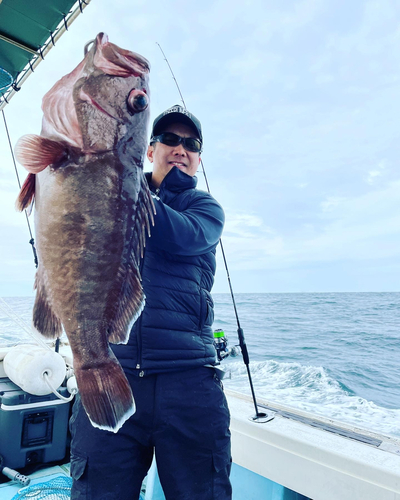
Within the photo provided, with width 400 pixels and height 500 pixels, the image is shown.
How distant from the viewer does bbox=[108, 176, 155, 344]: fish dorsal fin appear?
136 cm

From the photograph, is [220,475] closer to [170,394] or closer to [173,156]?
[170,394]

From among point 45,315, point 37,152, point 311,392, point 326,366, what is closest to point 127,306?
point 45,315

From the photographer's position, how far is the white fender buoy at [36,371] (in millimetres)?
3447

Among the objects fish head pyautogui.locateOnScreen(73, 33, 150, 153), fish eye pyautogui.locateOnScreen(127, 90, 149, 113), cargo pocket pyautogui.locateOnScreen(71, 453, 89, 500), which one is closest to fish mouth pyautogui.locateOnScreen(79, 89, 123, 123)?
fish head pyautogui.locateOnScreen(73, 33, 150, 153)

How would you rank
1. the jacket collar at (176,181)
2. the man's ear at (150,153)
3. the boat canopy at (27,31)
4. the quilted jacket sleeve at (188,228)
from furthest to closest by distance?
the boat canopy at (27,31), the man's ear at (150,153), the jacket collar at (176,181), the quilted jacket sleeve at (188,228)

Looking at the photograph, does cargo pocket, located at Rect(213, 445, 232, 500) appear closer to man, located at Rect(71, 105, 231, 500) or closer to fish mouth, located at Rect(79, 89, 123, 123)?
man, located at Rect(71, 105, 231, 500)

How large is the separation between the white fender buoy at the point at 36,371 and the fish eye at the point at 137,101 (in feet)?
9.68

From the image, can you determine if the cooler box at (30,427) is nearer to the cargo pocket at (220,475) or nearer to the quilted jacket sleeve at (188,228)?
the cargo pocket at (220,475)

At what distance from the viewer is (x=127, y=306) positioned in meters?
1.39

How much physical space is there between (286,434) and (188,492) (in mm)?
1171

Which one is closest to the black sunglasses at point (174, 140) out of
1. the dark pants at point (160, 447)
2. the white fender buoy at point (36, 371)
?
the dark pants at point (160, 447)

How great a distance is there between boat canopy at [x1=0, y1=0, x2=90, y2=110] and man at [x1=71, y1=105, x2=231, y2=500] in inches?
92.6

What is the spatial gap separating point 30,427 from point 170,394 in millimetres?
2640

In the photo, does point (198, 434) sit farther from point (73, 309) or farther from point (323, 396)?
point (323, 396)
